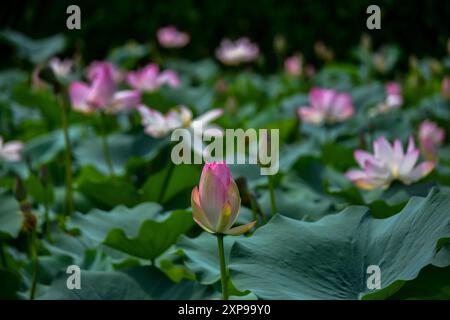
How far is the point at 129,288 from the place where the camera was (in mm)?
1364

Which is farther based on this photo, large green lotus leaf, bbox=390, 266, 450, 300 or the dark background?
the dark background

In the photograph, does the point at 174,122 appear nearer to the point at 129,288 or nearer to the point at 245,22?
the point at 129,288

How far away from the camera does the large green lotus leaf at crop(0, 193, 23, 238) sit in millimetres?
1600

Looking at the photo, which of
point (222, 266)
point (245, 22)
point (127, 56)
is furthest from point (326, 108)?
point (245, 22)

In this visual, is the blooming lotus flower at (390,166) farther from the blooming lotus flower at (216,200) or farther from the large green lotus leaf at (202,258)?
the blooming lotus flower at (216,200)

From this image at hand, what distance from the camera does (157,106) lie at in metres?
2.62

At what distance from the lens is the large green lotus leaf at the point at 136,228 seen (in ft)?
4.64

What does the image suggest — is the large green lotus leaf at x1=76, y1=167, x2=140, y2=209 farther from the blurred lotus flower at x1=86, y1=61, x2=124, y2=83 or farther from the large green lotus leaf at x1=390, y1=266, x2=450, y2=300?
the large green lotus leaf at x1=390, y1=266, x2=450, y2=300

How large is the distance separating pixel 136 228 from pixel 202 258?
283mm

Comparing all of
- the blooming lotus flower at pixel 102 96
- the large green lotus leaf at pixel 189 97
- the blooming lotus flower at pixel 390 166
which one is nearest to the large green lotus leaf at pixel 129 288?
the blooming lotus flower at pixel 390 166

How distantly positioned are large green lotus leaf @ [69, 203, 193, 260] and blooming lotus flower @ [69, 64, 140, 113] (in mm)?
430

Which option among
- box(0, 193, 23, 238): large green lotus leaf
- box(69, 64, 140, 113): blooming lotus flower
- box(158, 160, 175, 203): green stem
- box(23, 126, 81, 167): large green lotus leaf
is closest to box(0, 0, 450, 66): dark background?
box(23, 126, 81, 167): large green lotus leaf

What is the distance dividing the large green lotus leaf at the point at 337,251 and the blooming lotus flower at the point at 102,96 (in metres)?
0.87

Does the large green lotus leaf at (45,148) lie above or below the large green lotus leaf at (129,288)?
above
